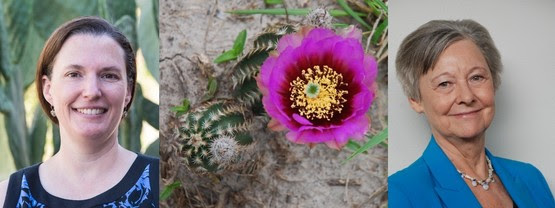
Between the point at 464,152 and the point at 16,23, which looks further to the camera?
the point at 16,23

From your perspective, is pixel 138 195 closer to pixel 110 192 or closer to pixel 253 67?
pixel 110 192

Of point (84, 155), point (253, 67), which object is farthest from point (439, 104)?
point (84, 155)

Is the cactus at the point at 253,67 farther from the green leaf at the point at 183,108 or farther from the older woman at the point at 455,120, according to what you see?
the older woman at the point at 455,120

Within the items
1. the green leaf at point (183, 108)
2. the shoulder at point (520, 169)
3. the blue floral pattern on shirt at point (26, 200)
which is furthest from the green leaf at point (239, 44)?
the shoulder at point (520, 169)

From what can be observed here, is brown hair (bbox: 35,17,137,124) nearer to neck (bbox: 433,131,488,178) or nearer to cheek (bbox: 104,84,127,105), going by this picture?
cheek (bbox: 104,84,127,105)

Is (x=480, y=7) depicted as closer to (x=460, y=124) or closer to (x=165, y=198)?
(x=460, y=124)

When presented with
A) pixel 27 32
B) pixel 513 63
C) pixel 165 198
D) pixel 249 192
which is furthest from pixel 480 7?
pixel 27 32
